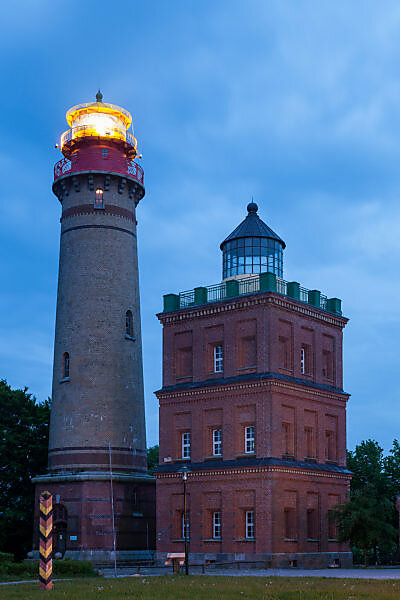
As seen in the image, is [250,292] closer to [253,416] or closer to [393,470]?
[253,416]

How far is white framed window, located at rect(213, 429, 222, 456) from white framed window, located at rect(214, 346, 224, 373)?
3.90m

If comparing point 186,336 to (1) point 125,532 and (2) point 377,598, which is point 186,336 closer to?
(1) point 125,532

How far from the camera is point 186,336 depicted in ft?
188

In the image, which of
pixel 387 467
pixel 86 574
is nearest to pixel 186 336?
pixel 86 574

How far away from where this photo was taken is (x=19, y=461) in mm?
61719

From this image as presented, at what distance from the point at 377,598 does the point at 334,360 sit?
35.2m

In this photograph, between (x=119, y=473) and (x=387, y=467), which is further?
(x=387, y=467)

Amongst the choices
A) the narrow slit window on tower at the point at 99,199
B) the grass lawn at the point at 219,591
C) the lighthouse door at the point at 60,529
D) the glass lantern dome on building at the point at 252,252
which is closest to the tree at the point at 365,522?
the glass lantern dome on building at the point at 252,252

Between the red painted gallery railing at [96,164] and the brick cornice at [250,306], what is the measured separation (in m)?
11.0

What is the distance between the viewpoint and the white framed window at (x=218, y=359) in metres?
55.2

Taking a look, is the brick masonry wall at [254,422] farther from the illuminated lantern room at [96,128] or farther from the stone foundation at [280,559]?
the illuminated lantern room at [96,128]

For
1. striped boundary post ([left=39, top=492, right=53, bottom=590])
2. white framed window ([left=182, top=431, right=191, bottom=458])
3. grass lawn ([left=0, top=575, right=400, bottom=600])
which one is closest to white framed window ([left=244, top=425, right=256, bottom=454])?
white framed window ([left=182, top=431, right=191, bottom=458])

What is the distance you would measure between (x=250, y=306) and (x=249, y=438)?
819 cm

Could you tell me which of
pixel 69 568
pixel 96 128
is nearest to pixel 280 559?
pixel 69 568
